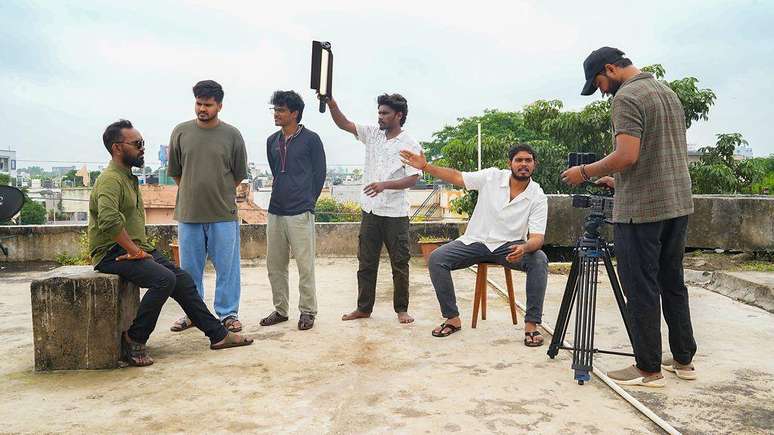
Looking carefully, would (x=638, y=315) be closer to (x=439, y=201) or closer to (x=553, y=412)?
(x=553, y=412)

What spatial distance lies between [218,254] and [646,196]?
107 inches

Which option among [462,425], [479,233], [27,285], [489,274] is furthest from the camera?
[489,274]

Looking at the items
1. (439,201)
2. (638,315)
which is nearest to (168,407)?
(638,315)

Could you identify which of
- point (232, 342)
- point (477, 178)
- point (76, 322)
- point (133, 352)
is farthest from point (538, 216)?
point (76, 322)

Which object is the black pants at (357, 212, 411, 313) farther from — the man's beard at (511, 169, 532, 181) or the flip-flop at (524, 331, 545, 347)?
the flip-flop at (524, 331, 545, 347)

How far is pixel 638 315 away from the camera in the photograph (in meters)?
3.25

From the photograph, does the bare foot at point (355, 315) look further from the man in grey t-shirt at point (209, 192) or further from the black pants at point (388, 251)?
the man in grey t-shirt at point (209, 192)

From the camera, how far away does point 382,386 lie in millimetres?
3195

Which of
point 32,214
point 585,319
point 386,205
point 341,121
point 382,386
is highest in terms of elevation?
point 341,121

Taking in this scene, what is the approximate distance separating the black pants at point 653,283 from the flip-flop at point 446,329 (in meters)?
1.25

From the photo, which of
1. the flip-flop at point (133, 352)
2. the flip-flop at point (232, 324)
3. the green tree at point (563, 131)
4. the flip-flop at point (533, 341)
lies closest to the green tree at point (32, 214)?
the green tree at point (563, 131)

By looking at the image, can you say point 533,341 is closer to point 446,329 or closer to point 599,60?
point 446,329

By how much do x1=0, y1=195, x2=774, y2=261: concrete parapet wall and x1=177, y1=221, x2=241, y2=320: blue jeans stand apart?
3.21m

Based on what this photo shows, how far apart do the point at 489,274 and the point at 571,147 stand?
229 inches
